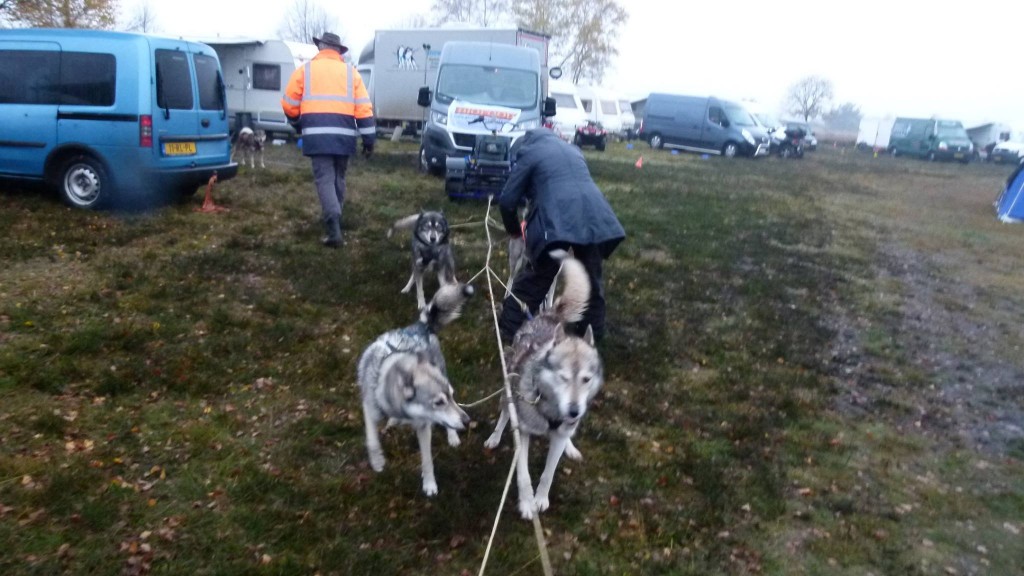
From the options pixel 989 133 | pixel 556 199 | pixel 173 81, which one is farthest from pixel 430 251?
pixel 989 133

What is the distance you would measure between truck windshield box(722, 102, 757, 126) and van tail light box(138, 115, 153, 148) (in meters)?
24.7

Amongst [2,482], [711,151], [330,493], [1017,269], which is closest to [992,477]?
[330,493]

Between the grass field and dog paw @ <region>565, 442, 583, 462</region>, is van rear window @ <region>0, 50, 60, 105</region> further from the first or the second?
dog paw @ <region>565, 442, 583, 462</region>

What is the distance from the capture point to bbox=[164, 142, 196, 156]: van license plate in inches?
337

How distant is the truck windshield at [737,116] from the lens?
28559 mm

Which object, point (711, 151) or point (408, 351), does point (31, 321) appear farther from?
point (711, 151)

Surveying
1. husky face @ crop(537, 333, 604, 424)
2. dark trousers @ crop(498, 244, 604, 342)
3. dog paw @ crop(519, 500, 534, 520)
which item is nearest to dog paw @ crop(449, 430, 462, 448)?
dog paw @ crop(519, 500, 534, 520)

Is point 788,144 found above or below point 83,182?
above

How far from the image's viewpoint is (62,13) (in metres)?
24.5

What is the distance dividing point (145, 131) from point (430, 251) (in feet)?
14.5

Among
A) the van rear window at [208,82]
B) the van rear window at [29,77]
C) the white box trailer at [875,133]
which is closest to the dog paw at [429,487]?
the van rear window at [208,82]

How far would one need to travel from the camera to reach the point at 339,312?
609 cm

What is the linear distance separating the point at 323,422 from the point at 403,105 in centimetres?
1797

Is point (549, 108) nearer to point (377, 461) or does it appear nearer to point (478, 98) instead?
point (478, 98)
